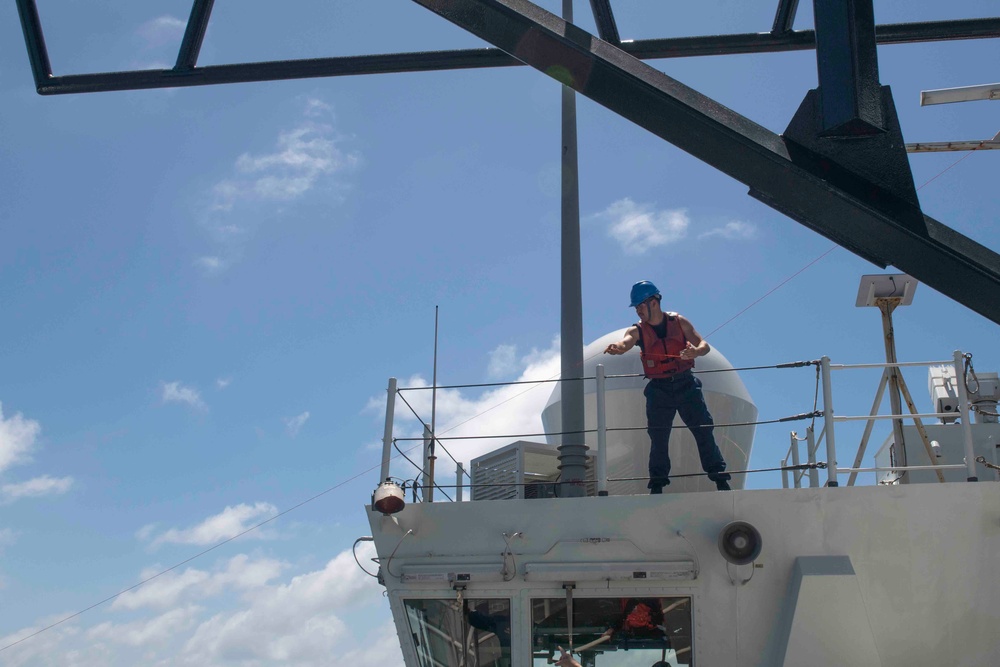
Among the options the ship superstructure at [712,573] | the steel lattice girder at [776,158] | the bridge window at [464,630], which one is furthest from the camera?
the bridge window at [464,630]

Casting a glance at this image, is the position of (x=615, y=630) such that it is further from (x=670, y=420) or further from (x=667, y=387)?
(x=667, y=387)

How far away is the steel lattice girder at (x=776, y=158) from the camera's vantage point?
474 centimetres

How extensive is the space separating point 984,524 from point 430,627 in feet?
14.2

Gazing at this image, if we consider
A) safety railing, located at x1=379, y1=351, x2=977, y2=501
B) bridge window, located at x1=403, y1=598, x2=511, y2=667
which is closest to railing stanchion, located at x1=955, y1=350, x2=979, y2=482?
safety railing, located at x1=379, y1=351, x2=977, y2=501

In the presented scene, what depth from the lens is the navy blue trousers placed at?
8.45 m

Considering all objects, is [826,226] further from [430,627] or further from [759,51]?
[430,627]

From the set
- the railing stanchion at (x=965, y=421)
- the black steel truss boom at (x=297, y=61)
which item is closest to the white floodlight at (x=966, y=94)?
the railing stanchion at (x=965, y=421)

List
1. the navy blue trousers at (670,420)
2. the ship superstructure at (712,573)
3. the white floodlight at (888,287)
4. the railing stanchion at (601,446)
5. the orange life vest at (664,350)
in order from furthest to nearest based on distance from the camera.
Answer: the white floodlight at (888,287) < the orange life vest at (664,350) < the navy blue trousers at (670,420) < the railing stanchion at (601,446) < the ship superstructure at (712,573)

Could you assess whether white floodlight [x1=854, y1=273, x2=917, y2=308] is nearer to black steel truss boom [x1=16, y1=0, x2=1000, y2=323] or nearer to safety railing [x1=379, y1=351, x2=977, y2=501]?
safety railing [x1=379, y1=351, x2=977, y2=501]

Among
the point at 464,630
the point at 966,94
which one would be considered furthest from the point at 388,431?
the point at 966,94

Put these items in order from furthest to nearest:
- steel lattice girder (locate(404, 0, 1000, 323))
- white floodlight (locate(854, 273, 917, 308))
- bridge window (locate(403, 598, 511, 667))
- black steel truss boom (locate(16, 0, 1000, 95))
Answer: white floodlight (locate(854, 273, 917, 308)), bridge window (locate(403, 598, 511, 667)), black steel truss boom (locate(16, 0, 1000, 95)), steel lattice girder (locate(404, 0, 1000, 323))

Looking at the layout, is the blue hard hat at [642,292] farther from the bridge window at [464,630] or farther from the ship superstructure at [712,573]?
the bridge window at [464,630]

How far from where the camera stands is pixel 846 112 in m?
4.87

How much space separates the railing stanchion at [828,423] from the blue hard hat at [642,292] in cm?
159
